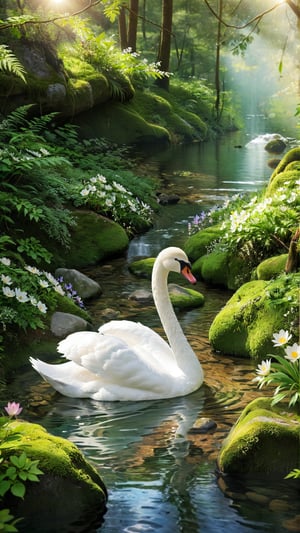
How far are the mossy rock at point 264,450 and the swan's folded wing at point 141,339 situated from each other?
1.88m

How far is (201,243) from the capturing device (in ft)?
36.4

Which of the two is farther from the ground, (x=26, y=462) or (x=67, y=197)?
(x=67, y=197)

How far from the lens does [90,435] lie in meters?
5.77

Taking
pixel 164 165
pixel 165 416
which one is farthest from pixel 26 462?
pixel 164 165

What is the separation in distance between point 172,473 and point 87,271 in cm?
569

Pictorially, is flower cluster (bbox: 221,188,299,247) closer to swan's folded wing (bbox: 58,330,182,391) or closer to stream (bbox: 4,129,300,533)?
stream (bbox: 4,129,300,533)

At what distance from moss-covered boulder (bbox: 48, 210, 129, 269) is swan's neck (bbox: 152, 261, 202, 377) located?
3399 millimetres

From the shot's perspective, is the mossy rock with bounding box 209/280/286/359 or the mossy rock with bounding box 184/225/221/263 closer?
the mossy rock with bounding box 209/280/286/359

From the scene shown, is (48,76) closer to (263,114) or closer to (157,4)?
(157,4)

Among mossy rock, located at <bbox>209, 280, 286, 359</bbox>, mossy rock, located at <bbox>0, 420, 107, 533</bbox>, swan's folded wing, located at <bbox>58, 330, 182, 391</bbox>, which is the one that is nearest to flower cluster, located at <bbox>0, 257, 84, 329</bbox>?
swan's folded wing, located at <bbox>58, 330, 182, 391</bbox>

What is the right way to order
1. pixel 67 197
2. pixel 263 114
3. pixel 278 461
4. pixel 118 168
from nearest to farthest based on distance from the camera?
pixel 278 461 < pixel 67 197 < pixel 118 168 < pixel 263 114

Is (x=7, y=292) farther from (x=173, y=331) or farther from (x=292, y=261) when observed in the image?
(x=292, y=261)

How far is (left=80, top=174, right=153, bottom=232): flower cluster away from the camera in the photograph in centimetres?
1218

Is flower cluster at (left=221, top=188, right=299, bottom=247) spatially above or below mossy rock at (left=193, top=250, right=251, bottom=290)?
above
